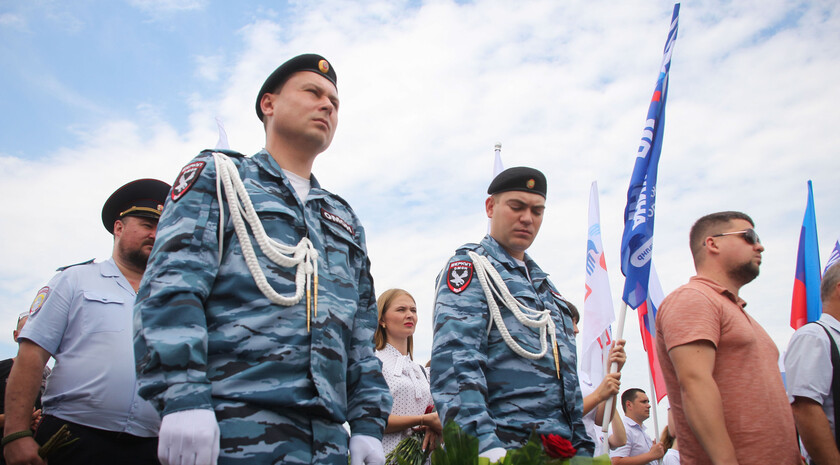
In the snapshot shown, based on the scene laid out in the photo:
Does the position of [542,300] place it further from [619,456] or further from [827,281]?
[619,456]

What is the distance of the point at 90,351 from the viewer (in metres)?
3.47

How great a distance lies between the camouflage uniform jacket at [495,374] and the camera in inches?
122

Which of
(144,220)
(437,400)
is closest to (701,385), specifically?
(437,400)

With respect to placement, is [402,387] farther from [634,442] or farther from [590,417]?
[634,442]

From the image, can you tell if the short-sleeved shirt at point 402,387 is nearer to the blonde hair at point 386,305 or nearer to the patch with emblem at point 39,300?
the blonde hair at point 386,305

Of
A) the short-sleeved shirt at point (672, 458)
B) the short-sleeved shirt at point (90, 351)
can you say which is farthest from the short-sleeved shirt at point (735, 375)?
the short-sleeved shirt at point (672, 458)

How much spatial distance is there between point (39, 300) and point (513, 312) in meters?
2.78

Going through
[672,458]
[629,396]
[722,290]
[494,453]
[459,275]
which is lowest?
[672,458]

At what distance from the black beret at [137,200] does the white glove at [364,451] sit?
240cm

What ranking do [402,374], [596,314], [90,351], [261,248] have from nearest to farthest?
[261,248], [90,351], [402,374], [596,314]

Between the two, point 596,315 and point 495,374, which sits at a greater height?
point 596,315

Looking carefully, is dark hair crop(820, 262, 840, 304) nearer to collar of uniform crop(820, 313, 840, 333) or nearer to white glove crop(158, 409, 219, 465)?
collar of uniform crop(820, 313, 840, 333)

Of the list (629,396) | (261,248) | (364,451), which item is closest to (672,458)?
(629,396)

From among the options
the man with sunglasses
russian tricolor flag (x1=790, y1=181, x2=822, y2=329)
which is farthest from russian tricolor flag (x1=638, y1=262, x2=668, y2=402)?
the man with sunglasses
